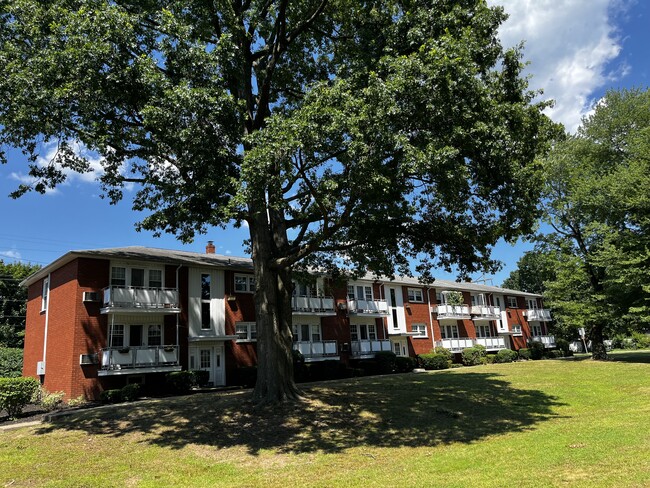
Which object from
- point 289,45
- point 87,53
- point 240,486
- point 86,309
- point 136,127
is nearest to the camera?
point 240,486

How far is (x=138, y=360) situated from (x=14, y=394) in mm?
6086

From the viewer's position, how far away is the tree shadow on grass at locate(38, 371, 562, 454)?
39.4 ft

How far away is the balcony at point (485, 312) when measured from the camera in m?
46.1

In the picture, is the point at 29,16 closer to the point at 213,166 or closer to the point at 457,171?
the point at 213,166

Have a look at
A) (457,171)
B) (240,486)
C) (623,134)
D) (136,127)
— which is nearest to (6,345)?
(136,127)

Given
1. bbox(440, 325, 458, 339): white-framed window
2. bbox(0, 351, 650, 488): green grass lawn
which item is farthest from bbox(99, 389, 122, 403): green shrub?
bbox(440, 325, 458, 339): white-framed window

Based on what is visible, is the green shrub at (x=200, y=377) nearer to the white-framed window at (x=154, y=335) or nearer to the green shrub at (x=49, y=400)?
the white-framed window at (x=154, y=335)

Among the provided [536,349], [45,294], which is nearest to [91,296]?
[45,294]

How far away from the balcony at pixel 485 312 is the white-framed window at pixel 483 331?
4.58ft

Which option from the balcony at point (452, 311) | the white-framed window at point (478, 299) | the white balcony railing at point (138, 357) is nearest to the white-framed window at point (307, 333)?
the white balcony railing at point (138, 357)

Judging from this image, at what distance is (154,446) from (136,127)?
9.36m

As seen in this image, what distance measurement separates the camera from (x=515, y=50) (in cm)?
1378

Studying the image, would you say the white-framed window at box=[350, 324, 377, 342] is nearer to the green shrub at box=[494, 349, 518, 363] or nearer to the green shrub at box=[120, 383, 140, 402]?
the green shrub at box=[494, 349, 518, 363]

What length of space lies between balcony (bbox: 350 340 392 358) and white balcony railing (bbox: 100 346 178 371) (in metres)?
14.5
